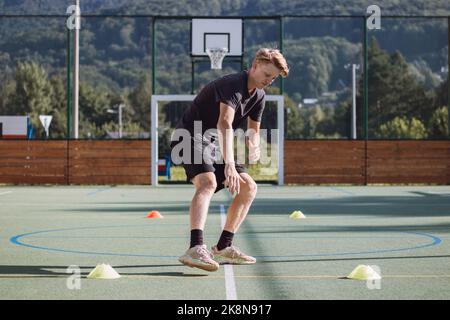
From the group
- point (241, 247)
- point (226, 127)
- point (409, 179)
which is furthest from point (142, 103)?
point (226, 127)

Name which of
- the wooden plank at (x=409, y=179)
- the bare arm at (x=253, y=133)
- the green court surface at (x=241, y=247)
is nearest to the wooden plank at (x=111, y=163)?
the wooden plank at (x=409, y=179)

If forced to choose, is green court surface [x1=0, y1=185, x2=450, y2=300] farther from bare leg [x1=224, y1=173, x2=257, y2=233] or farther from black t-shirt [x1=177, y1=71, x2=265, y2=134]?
black t-shirt [x1=177, y1=71, x2=265, y2=134]

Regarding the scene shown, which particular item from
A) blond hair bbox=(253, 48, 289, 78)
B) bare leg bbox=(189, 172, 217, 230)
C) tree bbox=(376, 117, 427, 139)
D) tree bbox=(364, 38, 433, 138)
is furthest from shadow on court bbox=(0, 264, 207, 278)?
tree bbox=(364, 38, 433, 138)

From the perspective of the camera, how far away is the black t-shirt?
28.3 feet

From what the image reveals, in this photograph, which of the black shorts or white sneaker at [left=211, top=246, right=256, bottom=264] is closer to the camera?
the black shorts

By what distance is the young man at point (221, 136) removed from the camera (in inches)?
338

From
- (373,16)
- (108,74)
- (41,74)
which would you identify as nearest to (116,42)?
(108,74)

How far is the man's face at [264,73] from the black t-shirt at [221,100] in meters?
0.11

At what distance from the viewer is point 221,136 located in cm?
852

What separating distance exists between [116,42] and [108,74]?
5455 mm

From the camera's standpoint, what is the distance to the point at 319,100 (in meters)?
143

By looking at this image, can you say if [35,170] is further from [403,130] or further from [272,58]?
[403,130]

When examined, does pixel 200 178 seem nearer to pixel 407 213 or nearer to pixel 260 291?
pixel 260 291
